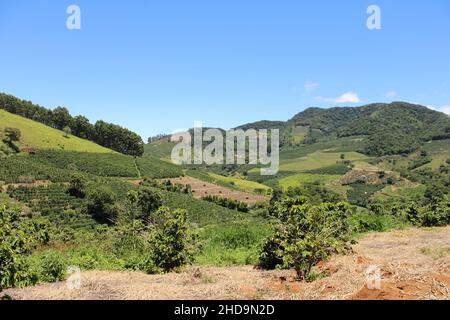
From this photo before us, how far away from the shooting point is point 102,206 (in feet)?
195

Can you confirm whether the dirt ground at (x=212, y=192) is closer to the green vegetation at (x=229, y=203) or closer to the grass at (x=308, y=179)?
the green vegetation at (x=229, y=203)

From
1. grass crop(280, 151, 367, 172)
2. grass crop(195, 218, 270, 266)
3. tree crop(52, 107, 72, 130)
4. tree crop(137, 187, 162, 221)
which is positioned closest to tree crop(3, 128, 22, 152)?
tree crop(52, 107, 72, 130)

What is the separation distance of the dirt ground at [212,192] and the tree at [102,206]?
2772cm

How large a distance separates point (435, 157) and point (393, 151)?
2677 centimetres

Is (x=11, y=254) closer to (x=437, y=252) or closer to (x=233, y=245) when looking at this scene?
(x=233, y=245)

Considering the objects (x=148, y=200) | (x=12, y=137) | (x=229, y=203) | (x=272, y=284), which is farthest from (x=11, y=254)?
(x=12, y=137)

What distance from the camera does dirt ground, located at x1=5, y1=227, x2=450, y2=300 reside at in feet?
21.9

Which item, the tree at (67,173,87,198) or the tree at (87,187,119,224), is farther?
the tree at (67,173,87,198)

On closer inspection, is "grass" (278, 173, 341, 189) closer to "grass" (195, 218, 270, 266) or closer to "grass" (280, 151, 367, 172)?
"grass" (280, 151, 367, 172)

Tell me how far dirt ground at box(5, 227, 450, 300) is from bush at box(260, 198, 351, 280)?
40 cm

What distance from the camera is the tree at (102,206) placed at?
192 ft

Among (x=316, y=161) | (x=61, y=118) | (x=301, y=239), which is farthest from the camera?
(x=316, y=161)

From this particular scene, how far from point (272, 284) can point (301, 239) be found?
1882mm

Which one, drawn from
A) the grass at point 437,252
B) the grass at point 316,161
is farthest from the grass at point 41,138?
the grass at point 437,252
